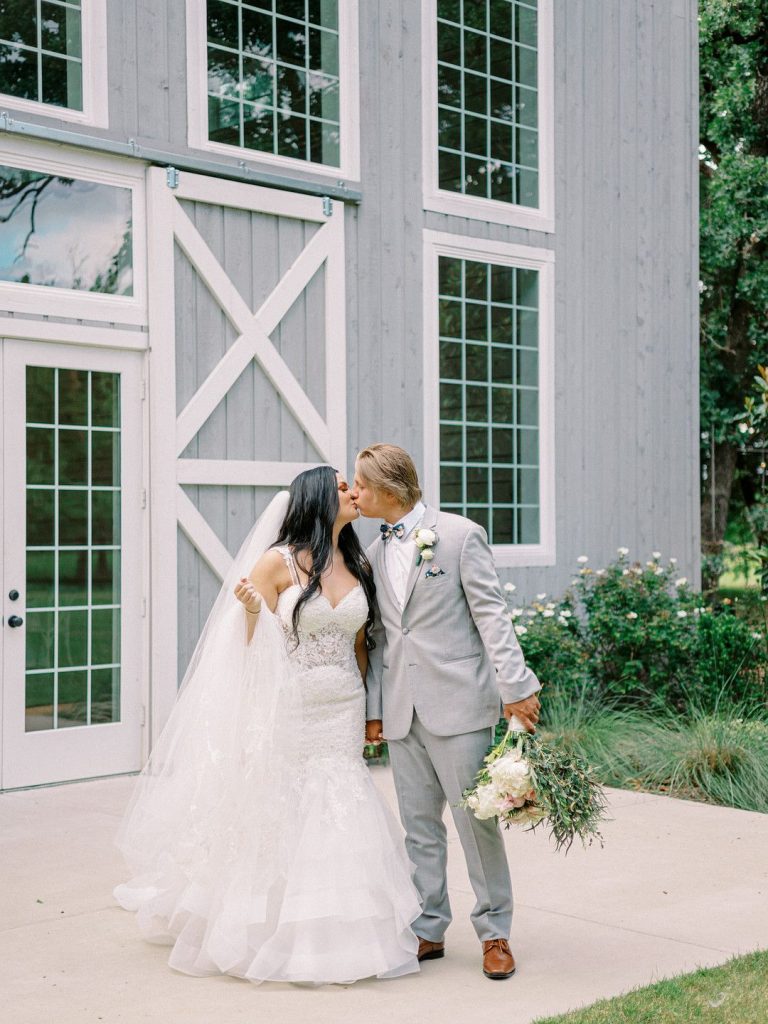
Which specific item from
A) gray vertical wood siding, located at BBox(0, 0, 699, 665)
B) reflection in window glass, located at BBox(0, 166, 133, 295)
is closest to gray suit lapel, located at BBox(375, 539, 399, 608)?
gray vertical wood siding, located at BBox(0, 0, 699, 665)

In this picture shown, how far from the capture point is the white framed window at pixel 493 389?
31.8 feet

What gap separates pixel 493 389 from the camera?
10.1 m

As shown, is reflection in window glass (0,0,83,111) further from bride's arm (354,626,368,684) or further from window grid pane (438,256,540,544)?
bride's arm (354,626,368,684)

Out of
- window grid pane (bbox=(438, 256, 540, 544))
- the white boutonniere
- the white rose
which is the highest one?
window grid pane (bbox=(438, 256, 540, 544))

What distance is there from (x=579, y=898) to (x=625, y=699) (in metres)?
4.57

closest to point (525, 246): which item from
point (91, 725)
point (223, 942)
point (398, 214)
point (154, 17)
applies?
point (398, 214)

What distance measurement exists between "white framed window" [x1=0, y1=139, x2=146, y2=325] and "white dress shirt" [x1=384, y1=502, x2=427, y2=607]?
12.2 ft

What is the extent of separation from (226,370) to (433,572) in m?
4.15

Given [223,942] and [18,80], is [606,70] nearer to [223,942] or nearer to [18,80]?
[18,80]

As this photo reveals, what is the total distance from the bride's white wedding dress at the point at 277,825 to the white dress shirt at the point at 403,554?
0.14 m

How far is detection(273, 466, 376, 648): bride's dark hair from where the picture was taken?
461cm

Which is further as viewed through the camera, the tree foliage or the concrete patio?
Result: the tree foliage

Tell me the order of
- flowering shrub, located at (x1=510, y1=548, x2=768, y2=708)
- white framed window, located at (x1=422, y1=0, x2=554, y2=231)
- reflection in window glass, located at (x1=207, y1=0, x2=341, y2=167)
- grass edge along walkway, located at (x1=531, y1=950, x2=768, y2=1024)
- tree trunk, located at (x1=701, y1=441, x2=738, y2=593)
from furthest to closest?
1. tree trunk, located at (x1=701, y1=441, x2=738, y2=593)
2. white framed window, located at (x1=422, y1=0, x2=554, y2=231)
3. flowering shrub, located at (x1=510, y1=548, x2=768, y2=708)
4. reflection in window glass, located at (x1=207, y1=0, x2=341, y2=167)
5. grass edge along walkway, located at (x1=531, y1=950, x2=768, y2=1024)

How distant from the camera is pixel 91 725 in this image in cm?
776
